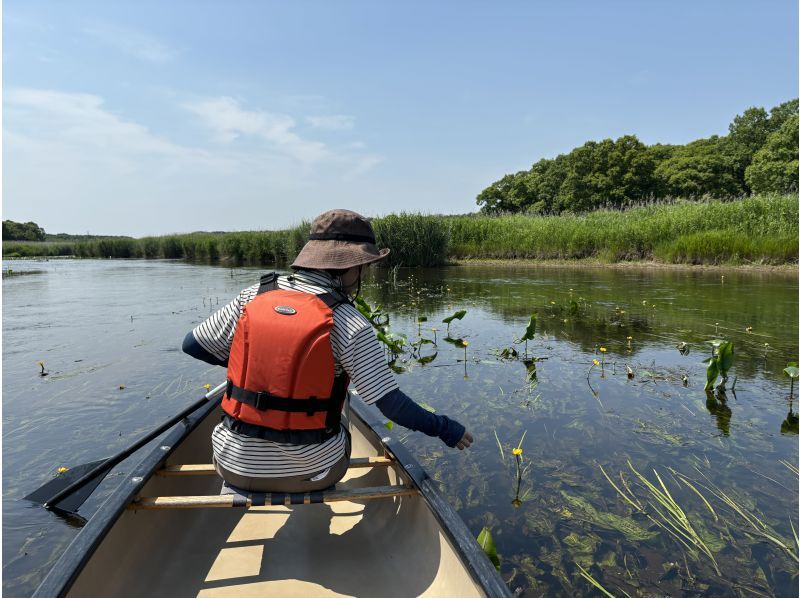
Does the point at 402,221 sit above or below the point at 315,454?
above

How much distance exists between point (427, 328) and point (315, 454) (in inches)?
231

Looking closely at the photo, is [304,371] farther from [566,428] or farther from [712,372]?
[712,372]

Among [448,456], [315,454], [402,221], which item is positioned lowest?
[448,456]

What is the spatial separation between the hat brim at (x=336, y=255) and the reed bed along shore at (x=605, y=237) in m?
17.0

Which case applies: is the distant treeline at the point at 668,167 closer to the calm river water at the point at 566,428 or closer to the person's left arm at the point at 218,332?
the calm river water at the point at 566,428

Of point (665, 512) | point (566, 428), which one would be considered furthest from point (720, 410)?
point (665, 512)

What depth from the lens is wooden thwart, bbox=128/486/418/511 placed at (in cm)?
189

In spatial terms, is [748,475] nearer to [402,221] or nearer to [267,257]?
[402,221]

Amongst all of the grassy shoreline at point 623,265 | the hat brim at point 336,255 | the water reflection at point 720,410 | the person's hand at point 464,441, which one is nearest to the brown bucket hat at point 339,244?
the hat brim at point 336,255

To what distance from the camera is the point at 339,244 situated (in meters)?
1.97

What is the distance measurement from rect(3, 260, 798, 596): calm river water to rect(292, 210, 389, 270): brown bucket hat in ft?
5.62

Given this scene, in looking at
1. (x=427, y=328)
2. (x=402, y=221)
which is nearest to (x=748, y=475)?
(x=427, y=328)

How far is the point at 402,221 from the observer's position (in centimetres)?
1953

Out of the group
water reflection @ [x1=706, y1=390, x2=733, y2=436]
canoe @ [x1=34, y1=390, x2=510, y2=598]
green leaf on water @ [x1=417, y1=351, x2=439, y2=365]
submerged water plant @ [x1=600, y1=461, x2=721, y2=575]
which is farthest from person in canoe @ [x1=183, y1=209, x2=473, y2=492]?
green leaf on water @ [x1=417, y1=351, x2=439, y2=365]
